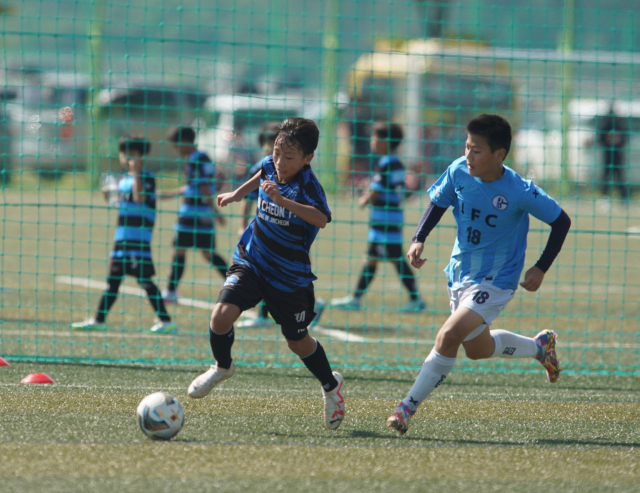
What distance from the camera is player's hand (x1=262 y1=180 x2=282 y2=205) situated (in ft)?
14.7

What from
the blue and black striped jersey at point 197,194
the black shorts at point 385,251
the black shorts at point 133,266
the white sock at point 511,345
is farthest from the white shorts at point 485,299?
the black shorts at point 385,251

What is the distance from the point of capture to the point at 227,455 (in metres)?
4.09

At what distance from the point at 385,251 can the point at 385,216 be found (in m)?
0.38

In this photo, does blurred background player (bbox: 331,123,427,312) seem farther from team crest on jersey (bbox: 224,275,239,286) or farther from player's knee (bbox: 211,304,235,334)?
player's knee (bbox: 211,304,235,334)

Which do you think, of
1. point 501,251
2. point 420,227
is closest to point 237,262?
point 420,227

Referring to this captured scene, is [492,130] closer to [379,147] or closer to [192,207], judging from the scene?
[379,147]

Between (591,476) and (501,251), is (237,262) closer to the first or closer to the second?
(501,251)

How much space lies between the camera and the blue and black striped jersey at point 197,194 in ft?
28.5

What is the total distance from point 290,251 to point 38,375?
7.36 ft

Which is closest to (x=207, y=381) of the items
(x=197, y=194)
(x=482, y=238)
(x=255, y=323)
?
(x=482, y=238)

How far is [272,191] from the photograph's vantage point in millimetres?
4484

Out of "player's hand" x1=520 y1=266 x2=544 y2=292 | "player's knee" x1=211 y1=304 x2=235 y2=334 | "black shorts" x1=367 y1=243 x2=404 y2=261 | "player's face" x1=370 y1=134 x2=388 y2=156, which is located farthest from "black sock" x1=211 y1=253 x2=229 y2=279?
"player's hand" x1=520 y1=266 x2=544 y2=292

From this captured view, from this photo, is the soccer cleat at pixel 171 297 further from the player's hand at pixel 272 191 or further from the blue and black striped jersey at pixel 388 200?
the player's hand at pixel 272 191

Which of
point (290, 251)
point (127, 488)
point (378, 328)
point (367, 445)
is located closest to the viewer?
point (127, 488)
